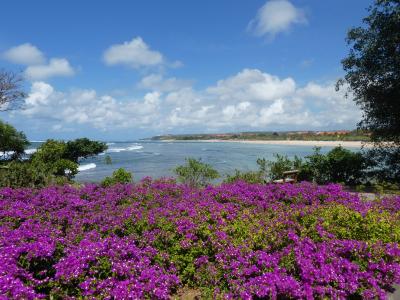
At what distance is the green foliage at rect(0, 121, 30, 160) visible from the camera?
25797 millimetres

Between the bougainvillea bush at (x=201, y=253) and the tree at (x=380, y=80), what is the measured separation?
981 centimetres

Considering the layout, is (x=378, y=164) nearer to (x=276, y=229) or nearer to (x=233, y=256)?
(x=276, y=229)

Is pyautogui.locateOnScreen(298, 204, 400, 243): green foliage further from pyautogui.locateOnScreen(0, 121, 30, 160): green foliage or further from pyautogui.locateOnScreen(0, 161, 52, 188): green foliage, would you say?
pyautogui.locateOnScreen(0, 121, 30, 160): green foliage

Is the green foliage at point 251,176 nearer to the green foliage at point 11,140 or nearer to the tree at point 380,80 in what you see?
the tree at point 380,80

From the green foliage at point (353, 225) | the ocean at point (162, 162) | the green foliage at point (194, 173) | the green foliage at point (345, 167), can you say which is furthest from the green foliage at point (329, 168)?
the green foliage at point (353, 225)

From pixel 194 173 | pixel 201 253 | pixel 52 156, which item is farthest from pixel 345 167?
pixel 52 156

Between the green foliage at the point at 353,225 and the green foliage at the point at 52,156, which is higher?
the green foliage at the point at 52,156

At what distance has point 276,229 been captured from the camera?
6203 mm

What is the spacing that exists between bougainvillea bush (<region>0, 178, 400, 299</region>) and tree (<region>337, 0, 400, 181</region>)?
981 centimetres

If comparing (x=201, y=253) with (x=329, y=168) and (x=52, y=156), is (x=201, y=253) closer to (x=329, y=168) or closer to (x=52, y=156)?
(x=329, y=168)

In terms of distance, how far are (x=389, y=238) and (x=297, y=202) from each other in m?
3.33

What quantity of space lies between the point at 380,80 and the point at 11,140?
24.2m

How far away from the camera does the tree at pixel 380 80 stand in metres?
15.0

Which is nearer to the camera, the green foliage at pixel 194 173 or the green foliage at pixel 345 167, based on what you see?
the green foliage at pixel 194 173
